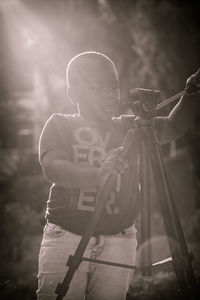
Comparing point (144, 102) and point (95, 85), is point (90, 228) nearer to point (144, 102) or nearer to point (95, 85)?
point (144, 102)

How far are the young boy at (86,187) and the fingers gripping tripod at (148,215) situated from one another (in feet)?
0.89

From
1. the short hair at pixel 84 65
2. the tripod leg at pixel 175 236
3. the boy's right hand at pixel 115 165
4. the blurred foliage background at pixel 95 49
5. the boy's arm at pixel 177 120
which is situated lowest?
the tripod leg at pixel 175 236

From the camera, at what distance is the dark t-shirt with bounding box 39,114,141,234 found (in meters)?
2.20

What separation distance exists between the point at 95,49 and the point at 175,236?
7427 mm

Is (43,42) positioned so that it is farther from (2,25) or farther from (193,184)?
(193,184)

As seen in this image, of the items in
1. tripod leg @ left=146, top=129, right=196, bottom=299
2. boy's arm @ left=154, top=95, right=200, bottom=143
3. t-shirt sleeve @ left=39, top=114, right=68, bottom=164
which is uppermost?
boy's arm @ left=154, top=95, right=200, bottom=143

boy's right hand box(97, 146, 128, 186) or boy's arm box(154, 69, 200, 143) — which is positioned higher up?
boy's arm box(154, 69, 200, 143)

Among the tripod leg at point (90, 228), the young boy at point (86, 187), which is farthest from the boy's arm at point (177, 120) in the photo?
the tripod leg at point (90, 228)

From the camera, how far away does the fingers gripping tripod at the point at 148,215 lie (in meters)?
1.83

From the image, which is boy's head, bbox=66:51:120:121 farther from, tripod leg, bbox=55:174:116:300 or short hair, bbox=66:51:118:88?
tripod leg, bbox=55:174:116:300

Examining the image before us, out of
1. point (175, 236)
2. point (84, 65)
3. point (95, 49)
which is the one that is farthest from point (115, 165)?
point (95, 49)

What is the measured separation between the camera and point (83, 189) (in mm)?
2250

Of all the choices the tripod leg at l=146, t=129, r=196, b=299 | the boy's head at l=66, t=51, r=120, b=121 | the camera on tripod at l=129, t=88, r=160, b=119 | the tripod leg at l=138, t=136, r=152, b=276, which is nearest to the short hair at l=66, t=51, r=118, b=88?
the boy's head at l=66, t=51, r=120, b=121

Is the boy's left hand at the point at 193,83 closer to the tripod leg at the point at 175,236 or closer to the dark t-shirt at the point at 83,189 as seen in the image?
the tripod leg at the point at 175,236
